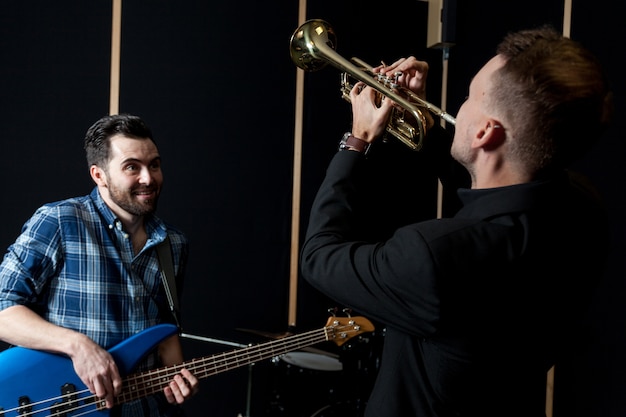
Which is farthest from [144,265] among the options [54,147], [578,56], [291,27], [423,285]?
[291,27]

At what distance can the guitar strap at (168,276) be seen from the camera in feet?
7.39

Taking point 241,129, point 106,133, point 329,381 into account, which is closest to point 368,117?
point 106,133

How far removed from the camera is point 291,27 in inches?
140

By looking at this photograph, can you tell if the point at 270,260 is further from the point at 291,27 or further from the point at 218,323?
the point at 291,27

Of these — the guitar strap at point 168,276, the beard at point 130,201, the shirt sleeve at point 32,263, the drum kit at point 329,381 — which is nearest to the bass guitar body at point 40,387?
the shirt sleeve at point 32,263

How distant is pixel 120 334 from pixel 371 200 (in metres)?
2.10

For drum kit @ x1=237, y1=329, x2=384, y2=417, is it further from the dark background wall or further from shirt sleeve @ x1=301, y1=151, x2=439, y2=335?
shirt sleeve @ x1=301, y1=151, x2=439, y2=335

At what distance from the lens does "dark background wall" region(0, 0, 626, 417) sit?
2.70m

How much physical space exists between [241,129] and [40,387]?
6.53ft

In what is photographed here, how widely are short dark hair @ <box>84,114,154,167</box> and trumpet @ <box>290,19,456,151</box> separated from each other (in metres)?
0.84

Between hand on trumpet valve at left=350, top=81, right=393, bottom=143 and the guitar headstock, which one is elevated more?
hand on trumpet valve at left=350, top=81, right=393, bottom=143

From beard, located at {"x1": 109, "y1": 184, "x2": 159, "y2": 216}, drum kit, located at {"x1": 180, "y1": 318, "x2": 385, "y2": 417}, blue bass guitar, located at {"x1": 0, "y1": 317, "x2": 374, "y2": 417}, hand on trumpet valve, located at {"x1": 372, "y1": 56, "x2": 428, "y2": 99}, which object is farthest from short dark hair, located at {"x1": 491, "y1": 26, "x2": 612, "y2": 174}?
drum kit, located at {"x1": 180, "y1": 318, "x2": 385, "y2": 417}

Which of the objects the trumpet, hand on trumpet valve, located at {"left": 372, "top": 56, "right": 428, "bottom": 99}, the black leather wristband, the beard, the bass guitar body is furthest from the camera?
the beard

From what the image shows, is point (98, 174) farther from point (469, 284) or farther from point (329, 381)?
point (469, 284)
